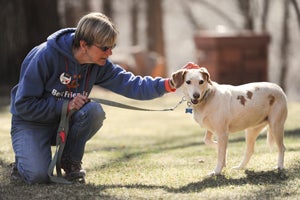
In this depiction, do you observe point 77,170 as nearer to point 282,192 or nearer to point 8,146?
point 282,192

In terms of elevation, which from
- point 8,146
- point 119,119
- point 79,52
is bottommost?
point 119,119

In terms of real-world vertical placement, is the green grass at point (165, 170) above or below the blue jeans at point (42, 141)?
below

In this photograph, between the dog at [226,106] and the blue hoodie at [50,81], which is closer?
the blue hoodie at [50,81]

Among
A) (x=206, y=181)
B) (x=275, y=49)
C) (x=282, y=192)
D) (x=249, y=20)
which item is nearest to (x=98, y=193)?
(x=206, y=181)

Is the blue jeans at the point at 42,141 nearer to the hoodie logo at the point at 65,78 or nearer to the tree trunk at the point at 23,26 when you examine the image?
the hoodie logo at the point at 65,78

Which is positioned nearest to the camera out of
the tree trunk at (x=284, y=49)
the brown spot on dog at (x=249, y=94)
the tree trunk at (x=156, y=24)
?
the brown spot on dog at (x=249, y=94)

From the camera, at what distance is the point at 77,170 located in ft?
16.7

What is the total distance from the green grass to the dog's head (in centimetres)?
66

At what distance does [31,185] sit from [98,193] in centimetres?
61

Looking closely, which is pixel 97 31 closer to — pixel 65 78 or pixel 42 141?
pixel 65 78

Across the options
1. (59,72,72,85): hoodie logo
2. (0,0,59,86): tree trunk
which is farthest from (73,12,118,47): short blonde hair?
(0,0,59,86): tree trunk

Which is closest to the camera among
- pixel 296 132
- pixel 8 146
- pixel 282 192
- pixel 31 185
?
pixel 282 192

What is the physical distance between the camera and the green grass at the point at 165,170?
4566 millimetres

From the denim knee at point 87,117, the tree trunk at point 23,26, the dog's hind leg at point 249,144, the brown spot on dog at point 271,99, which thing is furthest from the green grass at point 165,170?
the tree trunk at point 23,26
